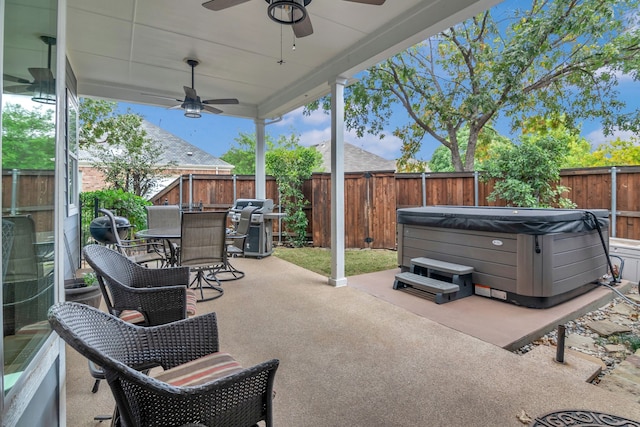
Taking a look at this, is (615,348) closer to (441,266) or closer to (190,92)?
(441,266)

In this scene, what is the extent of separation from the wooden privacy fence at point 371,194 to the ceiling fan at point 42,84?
20.0 feet

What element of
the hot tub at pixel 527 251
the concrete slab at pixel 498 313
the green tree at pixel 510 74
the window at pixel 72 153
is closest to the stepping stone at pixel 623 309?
the concrete slab at pixel 498 313

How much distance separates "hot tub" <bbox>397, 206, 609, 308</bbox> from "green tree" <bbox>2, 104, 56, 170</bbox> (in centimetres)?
405

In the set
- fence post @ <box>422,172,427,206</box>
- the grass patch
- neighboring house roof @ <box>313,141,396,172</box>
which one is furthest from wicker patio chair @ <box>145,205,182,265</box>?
neighboring house roof @ <box>313,141,396,172</box>

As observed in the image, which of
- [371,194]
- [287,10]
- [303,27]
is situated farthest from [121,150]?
[287,10]

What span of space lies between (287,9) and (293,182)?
5184 mm

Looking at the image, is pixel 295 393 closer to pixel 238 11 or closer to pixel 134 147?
pixel 238 11

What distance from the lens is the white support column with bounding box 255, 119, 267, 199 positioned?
7.01 m

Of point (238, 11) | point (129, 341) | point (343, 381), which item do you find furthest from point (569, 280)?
point (238, 11)

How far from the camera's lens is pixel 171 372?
1423 mm

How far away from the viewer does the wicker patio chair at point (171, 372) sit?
3.37 ft

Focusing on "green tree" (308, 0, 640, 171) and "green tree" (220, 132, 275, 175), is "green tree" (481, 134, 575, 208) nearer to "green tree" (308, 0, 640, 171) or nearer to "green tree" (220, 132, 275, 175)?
"green tree" (308, 0, 640, 171)

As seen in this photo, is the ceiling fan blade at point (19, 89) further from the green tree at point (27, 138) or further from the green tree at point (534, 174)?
the green tree at point (534, 174)

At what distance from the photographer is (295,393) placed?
208 cm
